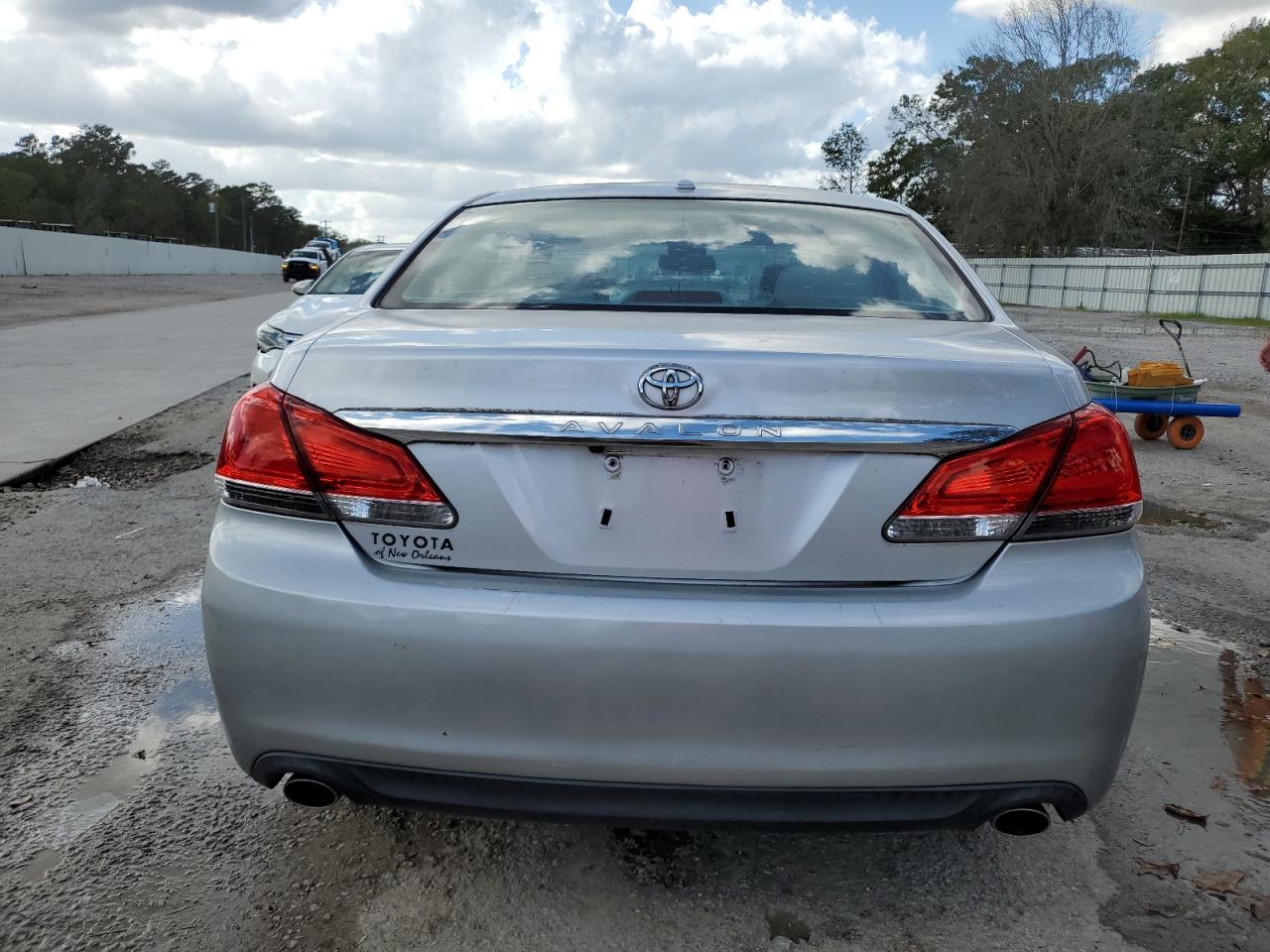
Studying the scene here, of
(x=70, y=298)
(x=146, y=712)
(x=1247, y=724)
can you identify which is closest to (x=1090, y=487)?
(x=1247, y=724)

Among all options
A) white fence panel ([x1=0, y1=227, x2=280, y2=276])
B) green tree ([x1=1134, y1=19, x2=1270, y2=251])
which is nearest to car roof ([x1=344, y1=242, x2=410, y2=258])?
white fence panel ([x1=0, y1=227, x2=280, y2=276])

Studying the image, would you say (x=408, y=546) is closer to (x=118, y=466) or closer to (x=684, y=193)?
(x=684, y=193)

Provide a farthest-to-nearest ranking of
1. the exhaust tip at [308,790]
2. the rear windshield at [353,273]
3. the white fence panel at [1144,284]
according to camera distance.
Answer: the white fence panel at [1144,284]
the rear windshield at [353,273]
the exhaust tip at [308,790]

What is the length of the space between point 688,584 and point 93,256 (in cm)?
5227

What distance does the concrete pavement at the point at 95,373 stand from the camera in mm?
7945

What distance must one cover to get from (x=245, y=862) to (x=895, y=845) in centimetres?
155

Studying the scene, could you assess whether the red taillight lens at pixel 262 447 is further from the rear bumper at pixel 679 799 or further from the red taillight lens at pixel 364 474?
the rear bumper at pixel 679 799

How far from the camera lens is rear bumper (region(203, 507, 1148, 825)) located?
1898 millimetres

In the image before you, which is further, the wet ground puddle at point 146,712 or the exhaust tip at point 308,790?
the wet ground puddle at point 146,712

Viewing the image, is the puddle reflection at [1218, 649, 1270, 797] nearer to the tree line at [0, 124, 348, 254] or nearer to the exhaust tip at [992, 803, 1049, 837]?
the exhaust tip at [992, 803, 1049, 837]

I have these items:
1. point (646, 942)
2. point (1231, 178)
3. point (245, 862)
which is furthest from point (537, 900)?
point (1231, 178)

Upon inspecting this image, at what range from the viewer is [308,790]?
83.9 inches

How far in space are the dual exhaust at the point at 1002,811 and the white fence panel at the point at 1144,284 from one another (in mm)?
34331

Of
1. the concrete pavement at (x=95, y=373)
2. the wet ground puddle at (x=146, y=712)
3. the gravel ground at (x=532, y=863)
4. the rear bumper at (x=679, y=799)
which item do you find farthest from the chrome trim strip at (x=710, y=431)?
the concrete pavement at (x=95, y=373)
